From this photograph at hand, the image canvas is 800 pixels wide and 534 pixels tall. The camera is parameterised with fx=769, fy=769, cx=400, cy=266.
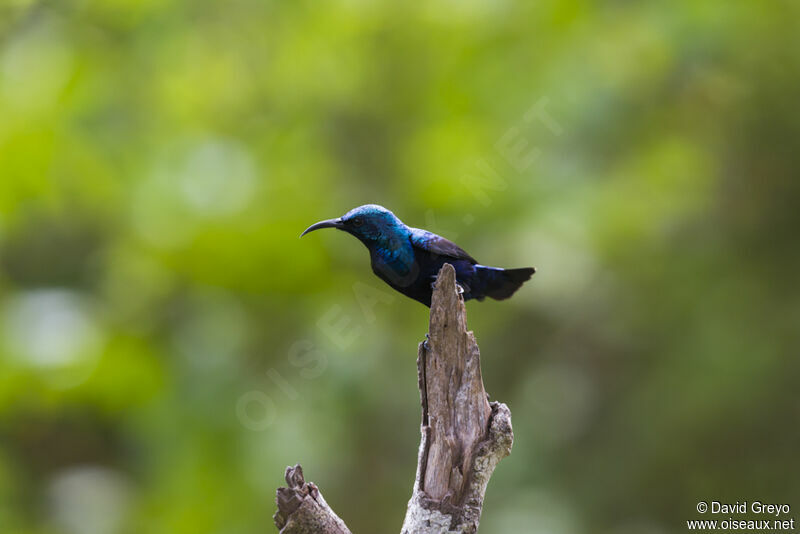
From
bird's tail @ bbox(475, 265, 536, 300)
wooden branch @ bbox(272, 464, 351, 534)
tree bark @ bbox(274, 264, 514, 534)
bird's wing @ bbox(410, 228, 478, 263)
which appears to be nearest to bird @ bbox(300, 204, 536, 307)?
bird's wing @ bbox(410, 228, 478, 263)

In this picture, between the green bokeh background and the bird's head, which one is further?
the green bokeh background

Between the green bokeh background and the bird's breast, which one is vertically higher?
the green bokeh background

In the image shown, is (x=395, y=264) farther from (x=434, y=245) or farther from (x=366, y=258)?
(x=366, y=258)

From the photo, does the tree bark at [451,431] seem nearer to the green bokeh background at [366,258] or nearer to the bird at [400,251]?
the bird at [400,251]

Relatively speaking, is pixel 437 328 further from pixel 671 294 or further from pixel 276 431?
pixel 671 294

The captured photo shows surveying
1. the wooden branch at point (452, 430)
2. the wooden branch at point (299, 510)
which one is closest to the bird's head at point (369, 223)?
the wooden branch at point (452, 430)

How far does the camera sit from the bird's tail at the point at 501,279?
406 cm

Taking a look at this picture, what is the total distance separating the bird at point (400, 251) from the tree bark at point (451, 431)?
0.36 m

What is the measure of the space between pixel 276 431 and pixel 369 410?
1.02 meters

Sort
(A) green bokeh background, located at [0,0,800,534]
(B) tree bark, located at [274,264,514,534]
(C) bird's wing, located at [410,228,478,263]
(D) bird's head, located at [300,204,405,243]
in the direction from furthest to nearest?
(A) green bokeh background, located at [0,0,800,534]
(C) bird's wing, located at [410,228,478,263]
(D) bird's head, located at [300,204,405,243]
(B) tree bark, located at [274,264,514,534]

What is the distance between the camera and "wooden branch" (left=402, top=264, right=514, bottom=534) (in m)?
2.98

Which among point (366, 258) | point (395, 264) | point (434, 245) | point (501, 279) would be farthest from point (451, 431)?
point (366, 258)

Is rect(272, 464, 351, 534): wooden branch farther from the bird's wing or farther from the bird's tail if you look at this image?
the bird's tail

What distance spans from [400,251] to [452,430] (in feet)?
3.06
